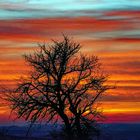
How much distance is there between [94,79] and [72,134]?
5246 mm

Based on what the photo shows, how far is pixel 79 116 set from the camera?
198ft

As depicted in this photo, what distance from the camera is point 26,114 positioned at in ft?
198

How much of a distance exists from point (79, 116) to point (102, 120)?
1972 millimetres

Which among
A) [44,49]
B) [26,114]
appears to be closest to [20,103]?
[26,114]

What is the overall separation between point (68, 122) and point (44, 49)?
6.46 metres

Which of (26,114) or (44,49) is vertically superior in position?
(44,49)

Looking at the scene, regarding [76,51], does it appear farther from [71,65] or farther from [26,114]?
[26,114]

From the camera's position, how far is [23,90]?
59.8 meters

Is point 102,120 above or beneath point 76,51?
beneath

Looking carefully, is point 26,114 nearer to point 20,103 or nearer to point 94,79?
point 20,103

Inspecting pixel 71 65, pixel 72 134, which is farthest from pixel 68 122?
pixel 71 65

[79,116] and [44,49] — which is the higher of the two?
[44,49]

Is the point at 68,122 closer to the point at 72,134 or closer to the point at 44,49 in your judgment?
the point at 72,134

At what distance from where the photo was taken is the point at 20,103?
2384 inches
